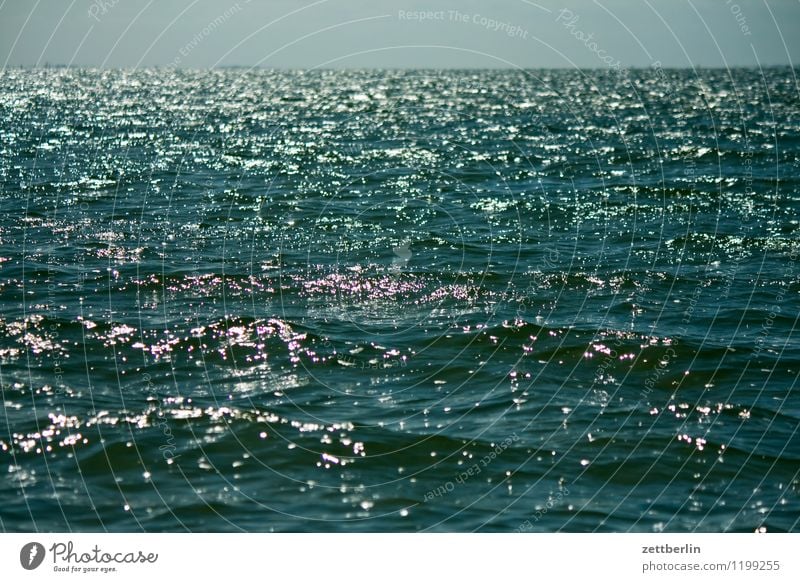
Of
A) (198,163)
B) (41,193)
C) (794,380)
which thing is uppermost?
(198,163)

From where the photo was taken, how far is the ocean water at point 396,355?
14695 mm

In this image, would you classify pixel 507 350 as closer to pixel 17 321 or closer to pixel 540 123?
pixel 17 321

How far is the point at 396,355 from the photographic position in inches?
827

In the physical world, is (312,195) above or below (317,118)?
below

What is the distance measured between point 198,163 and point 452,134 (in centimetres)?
2725

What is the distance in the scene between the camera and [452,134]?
7656 centimetres

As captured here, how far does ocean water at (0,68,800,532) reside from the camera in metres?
14.7

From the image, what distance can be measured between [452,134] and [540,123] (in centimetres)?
1623

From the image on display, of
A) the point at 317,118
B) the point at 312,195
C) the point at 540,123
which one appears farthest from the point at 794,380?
the point at 317,118

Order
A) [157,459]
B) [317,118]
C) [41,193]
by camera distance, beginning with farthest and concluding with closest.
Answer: [317,118]
[41,193]
[157,459]

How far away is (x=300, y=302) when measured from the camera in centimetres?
2480

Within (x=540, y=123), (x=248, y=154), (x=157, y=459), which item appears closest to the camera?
(x=157, y=459)

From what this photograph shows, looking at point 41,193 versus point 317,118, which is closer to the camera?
point 41,193
